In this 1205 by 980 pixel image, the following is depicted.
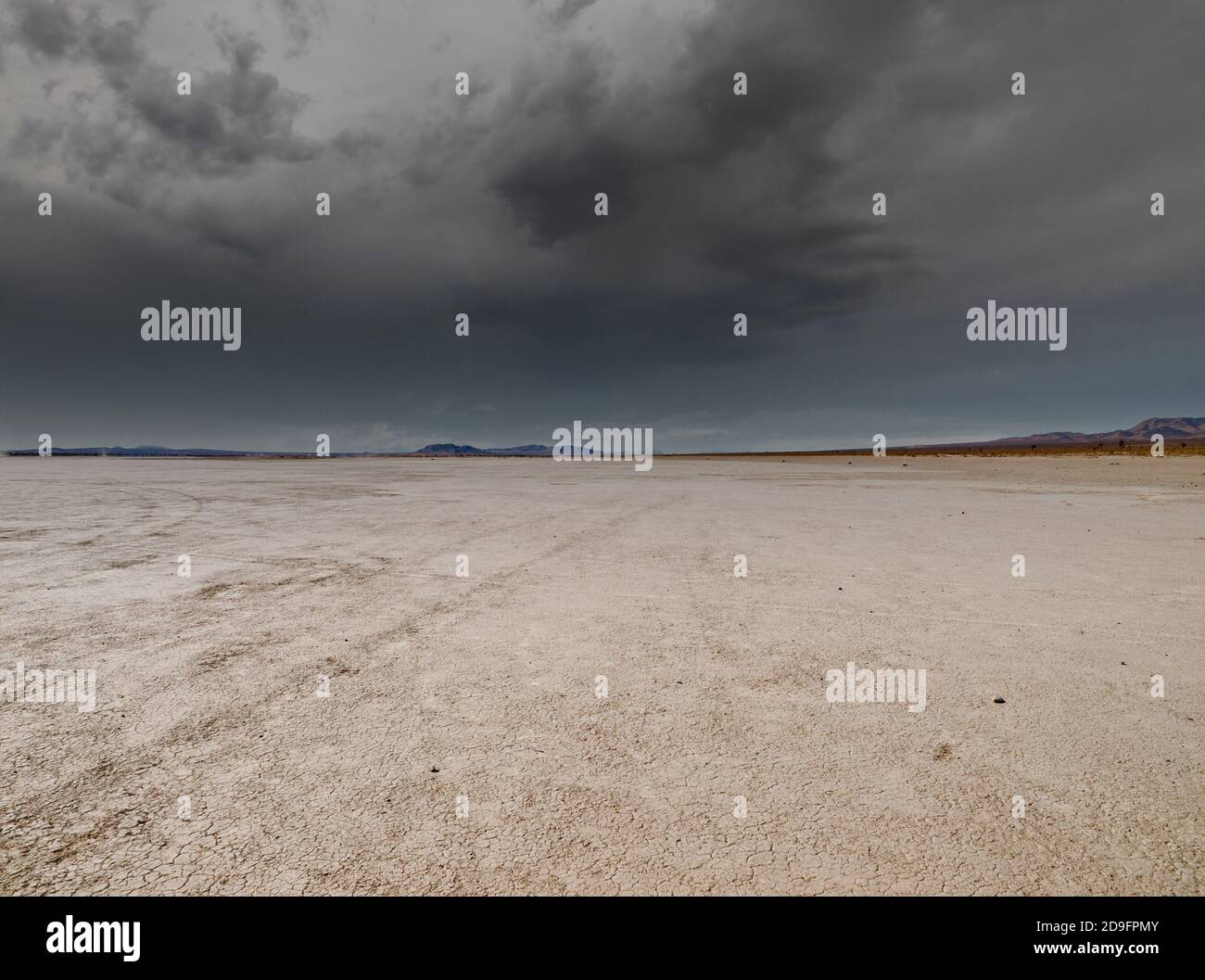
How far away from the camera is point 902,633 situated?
521 cm

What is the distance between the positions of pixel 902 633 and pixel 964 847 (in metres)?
3.00

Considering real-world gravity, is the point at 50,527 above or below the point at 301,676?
above

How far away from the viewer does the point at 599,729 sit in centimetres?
348

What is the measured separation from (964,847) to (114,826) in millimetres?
3595

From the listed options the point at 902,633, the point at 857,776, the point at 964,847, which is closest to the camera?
the point at 964,847

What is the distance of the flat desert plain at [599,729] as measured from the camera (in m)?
2.36

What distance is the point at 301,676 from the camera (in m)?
4.18

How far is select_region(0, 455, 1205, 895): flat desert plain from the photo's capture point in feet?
7.75
